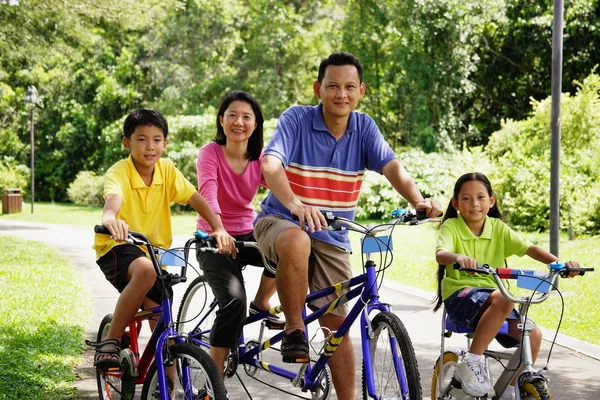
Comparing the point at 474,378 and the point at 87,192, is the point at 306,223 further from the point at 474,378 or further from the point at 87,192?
the point at 87,192

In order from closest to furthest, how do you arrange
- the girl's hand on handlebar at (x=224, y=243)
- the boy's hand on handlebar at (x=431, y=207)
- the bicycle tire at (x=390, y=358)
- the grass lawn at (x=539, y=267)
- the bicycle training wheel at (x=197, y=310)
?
the bicycle tire at (x=390, y=358) < the boy's hand on handlebar at (x=431, y=207) < the girl's hand on handlebar at (x=224, y=243) < the bicycle training wheel at (x=197, y=310) < the grass lawn at (x=539, y=267)

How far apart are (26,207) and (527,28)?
1854 cm

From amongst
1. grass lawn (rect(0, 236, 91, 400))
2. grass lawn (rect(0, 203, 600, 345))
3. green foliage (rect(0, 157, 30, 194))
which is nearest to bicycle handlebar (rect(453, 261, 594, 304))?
grass lawn (rect(0, 236, 91, 400))

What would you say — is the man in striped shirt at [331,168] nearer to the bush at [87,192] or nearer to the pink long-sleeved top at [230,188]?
the pink long-sleeved top at [230,188]

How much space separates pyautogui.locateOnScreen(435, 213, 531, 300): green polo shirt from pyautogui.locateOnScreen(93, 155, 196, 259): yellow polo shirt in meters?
1.51

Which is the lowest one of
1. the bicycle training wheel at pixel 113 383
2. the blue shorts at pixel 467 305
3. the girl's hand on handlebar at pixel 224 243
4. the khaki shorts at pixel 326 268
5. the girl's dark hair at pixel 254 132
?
the bicycle training wheel at pixel 113 383

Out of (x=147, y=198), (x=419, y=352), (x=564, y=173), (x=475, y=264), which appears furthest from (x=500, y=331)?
(x=564, y=173)

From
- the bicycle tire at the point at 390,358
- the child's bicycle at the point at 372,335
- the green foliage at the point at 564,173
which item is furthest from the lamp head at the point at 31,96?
the bicycle tire at the point at 390,358

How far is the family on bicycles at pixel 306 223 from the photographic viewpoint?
447 centimetres

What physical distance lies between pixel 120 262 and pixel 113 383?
1.03 m

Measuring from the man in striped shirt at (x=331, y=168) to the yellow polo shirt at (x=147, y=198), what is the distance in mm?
588

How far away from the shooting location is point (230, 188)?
216 inches

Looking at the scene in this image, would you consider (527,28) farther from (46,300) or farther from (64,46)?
(46,300)

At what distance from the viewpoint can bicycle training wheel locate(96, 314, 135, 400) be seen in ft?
16.2
